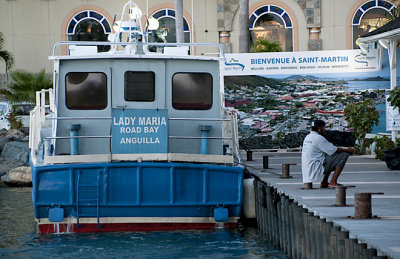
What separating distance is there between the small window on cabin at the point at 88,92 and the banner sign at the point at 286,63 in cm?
1036

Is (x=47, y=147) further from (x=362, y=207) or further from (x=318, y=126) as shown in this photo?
(x=362, y=207)

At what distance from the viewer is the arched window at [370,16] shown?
1419 inches

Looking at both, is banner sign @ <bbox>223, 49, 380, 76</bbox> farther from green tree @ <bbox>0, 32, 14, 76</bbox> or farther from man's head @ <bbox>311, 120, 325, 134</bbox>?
green tree @ <bbox>0, 32, 14, 76</bbox>

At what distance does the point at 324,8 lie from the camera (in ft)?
121

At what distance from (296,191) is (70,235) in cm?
416

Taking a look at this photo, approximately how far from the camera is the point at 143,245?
45.0 ft

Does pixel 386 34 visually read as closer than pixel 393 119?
Yes

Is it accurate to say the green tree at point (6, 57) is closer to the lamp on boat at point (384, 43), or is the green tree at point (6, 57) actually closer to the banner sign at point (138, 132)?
the lamp on boat at point (384, 43)

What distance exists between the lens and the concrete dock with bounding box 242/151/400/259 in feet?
29.7

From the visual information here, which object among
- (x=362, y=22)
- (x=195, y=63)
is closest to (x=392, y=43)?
(x=195, y=63)

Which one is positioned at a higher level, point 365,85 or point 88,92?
point 365,85

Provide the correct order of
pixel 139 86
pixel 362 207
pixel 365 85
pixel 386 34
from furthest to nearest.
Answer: pixel 365 85 → pixel 386 34 → pixel 139 86 → pixel 362 207

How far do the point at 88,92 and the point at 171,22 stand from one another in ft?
74.1

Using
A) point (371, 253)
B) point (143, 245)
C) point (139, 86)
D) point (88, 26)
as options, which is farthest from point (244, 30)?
point (371, 253)
